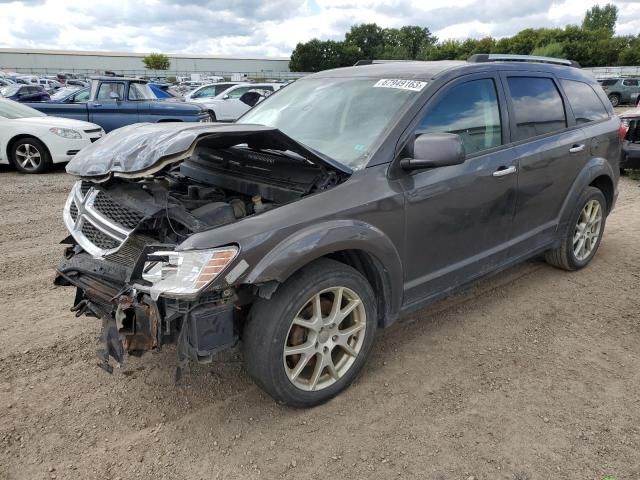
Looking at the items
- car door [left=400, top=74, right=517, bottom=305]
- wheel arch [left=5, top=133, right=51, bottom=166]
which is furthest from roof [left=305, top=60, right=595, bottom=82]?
wheel arch [left=5, top=133, right=51, bottom=166]

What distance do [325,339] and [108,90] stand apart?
36.1 feet

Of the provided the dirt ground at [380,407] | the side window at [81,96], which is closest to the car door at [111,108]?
the side window at [81,96]

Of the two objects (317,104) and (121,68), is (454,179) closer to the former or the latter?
(317,104)

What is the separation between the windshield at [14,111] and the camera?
9.50 m

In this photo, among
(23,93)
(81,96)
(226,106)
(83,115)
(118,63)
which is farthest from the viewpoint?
(118,63)

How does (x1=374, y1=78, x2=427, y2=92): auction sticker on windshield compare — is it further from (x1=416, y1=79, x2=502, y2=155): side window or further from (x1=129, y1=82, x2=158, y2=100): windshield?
(x1=129, y1=82, x2=158, y2=100): windshield

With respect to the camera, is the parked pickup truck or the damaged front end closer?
the damaged front end

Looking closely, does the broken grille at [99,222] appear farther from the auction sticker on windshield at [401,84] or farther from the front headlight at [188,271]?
the auction sticker on windshield at [401,84]

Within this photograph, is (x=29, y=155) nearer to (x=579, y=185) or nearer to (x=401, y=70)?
(x=401, y=70)

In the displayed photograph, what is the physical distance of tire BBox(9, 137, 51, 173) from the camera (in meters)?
9.41

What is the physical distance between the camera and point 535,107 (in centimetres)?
394

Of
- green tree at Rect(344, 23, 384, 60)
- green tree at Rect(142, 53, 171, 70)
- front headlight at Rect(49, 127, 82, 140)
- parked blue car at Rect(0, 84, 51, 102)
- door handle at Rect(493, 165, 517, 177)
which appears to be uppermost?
green tree at Rect(344, 23, 384, 60)

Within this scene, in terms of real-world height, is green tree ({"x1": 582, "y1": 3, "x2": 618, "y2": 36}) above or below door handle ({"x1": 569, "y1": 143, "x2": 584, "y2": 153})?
Result: above

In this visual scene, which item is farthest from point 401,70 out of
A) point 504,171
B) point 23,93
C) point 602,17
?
point 602,17
